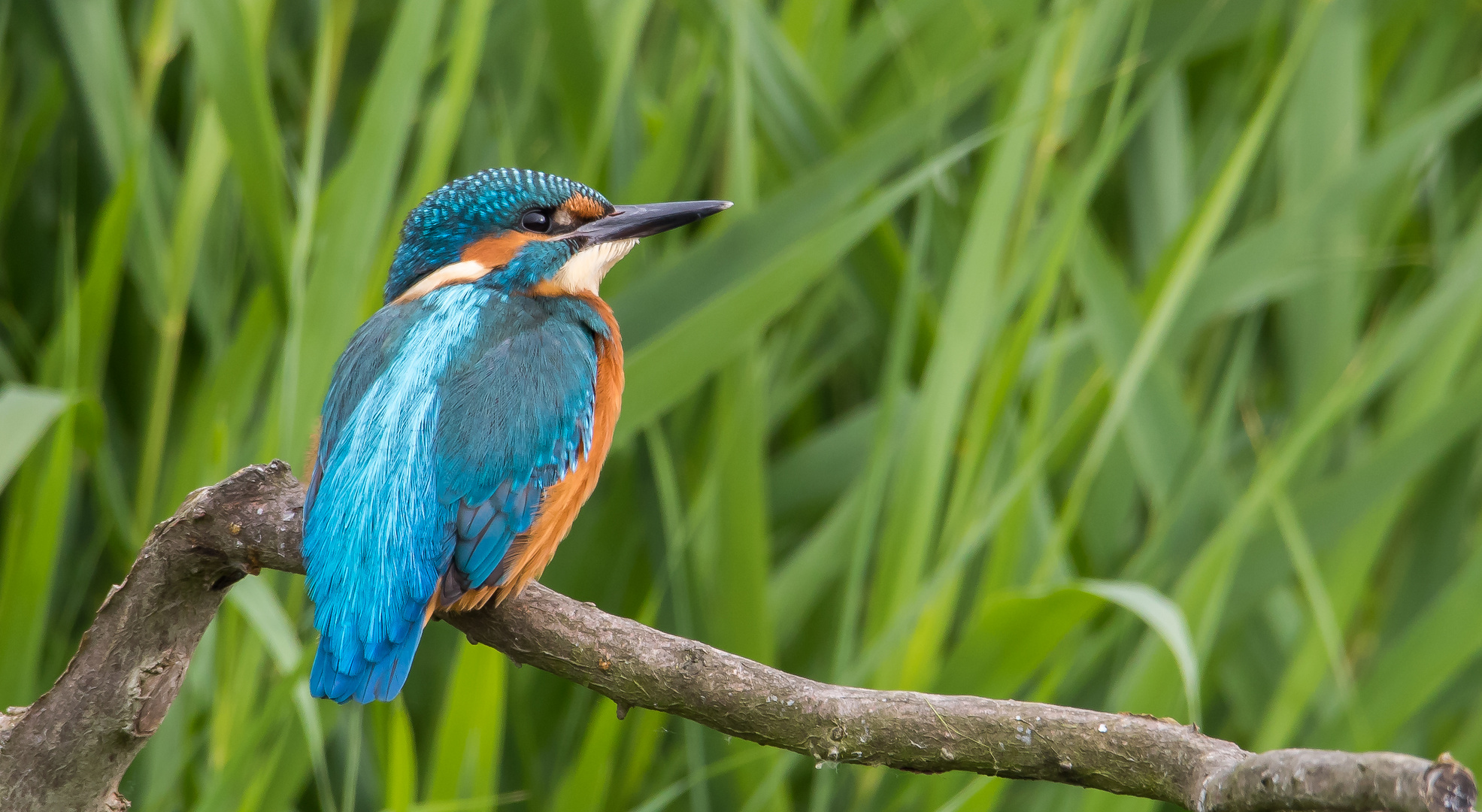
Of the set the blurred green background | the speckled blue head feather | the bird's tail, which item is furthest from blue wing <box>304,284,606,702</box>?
the blurred green background

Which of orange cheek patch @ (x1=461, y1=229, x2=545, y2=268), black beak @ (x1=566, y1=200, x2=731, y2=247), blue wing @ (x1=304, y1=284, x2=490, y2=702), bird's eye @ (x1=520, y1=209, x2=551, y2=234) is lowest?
blue wing @ (x1=304, y1=284, x2=490, y2=702)

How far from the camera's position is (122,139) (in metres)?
1.96

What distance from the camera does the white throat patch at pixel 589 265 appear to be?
1.58m

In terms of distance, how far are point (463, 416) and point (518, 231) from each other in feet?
1.13

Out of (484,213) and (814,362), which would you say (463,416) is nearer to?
(484,213)

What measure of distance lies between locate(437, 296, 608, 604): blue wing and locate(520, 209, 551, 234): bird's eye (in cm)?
14

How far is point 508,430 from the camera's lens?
4.30 ft

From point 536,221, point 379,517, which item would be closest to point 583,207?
point 536,221

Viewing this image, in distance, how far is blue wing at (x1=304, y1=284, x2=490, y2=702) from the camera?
1160 millimetres

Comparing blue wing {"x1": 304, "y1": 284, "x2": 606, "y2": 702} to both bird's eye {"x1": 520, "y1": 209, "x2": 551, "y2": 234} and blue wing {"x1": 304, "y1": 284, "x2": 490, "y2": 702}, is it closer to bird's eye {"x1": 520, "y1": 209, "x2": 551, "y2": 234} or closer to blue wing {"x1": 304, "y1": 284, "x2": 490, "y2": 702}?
blue wing {"x1": 304, "y1": 284, "x2": 490, "y2": 702}

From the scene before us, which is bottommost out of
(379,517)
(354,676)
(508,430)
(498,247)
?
(354,676)

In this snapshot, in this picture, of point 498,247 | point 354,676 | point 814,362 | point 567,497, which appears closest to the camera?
point 354,676

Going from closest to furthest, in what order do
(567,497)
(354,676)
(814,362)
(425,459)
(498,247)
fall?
(354,676) → (425,459) → (567,497) → (498,247) → (814,362)

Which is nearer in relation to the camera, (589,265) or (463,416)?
(463,416)
